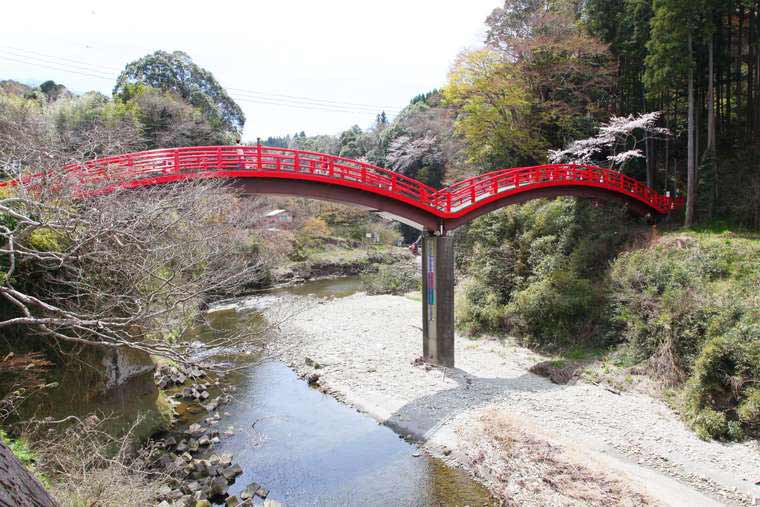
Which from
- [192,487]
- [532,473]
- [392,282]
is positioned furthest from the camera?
[392,282]

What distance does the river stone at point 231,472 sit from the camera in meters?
9.10

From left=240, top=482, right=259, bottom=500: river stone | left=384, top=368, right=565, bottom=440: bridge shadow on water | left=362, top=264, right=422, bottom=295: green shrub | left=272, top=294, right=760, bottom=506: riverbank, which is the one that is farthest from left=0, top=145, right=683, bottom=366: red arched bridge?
left=362, top=264, right=422, bottom=295: green shrub

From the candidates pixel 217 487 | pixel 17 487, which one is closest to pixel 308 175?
pixel 217 487

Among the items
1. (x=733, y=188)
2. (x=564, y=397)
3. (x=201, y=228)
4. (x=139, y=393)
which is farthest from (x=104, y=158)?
(x=733, y=188)

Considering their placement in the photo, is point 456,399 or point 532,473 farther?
point 456,399

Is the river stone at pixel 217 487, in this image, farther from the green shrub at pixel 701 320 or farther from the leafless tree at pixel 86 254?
the green shrub at pixel 701 320

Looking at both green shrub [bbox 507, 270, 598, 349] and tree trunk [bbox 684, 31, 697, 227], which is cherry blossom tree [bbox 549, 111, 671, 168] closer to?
tree trunk [bbox 684, 31, 697, 227]

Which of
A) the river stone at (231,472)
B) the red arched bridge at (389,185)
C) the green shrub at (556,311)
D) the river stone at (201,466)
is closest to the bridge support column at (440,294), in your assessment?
the red arched bridge at (389,185)

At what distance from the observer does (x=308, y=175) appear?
12453 millimetres

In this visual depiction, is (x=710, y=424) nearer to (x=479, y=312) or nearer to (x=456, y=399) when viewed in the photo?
(x=456, y=399)

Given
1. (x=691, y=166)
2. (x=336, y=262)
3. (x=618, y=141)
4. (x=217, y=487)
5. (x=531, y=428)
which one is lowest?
(x=217, y=487)

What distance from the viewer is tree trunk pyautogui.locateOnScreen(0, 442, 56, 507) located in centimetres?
225

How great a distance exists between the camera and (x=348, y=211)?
41.5 metres

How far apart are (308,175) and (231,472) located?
24.2 feet
